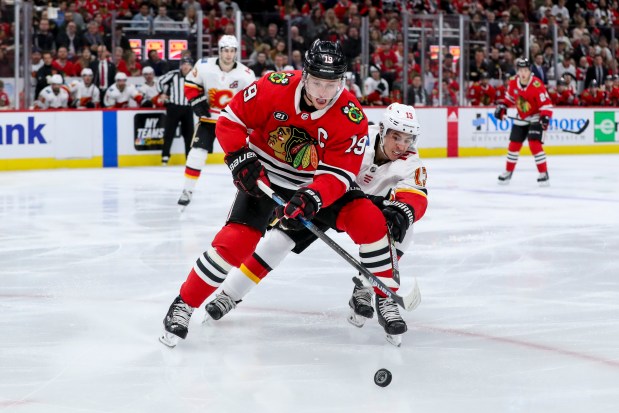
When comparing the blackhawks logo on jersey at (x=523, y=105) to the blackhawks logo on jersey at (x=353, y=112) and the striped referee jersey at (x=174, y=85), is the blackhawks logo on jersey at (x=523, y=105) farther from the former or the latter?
the blackhawks logo on jersey at (x=353, y=112)

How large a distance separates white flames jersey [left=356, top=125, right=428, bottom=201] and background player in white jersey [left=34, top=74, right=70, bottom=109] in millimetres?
7484

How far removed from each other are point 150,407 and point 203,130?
16.0 ft

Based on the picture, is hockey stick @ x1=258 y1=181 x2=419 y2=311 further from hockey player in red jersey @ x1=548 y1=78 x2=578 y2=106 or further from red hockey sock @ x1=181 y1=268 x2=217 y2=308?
hockey player in red jersey @ x1=548 y1=78 x2=578 y2=106

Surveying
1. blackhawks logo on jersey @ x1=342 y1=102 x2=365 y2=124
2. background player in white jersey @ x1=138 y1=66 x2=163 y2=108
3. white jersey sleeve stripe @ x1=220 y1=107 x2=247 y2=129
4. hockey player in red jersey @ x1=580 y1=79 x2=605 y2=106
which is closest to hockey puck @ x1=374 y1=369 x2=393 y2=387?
blackhawks logo on jersey @ x1=342 y1=102 x2=365 y2=124

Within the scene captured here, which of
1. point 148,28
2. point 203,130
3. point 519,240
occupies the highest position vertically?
point 148,28

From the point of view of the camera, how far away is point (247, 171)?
3.14m

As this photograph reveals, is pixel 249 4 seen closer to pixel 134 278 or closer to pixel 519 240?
pixel 519 240

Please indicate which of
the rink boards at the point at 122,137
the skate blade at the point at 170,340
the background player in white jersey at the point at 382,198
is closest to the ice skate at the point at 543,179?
the rink boards at the point at 122,137

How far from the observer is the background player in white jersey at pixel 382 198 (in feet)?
10.8

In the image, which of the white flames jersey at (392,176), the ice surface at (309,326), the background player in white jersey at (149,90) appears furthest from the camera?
the background player in white jersey at (149,90)

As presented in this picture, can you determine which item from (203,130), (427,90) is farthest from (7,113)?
(427,90)

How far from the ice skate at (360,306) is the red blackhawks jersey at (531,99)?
238 inches

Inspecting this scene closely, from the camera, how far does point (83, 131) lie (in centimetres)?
1070

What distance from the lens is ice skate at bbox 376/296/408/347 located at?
320 centimetres
